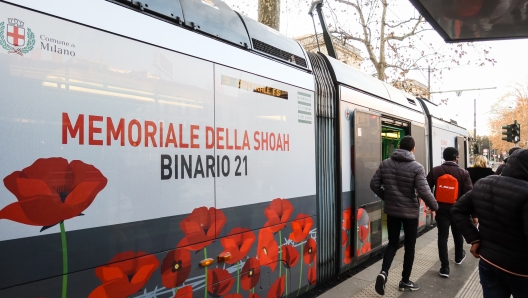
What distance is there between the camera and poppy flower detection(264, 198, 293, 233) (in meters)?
3.46

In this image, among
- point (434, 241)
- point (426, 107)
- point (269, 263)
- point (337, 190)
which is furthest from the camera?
point (426, 107)

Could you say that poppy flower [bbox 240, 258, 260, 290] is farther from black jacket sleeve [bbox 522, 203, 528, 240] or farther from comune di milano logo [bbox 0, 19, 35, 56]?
comune di milano logo [bbox 0, 19, 35, 56]

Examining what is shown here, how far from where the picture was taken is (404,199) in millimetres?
4488

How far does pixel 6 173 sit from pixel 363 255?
15.3ft

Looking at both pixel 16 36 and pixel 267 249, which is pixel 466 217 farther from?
pixel 16 36

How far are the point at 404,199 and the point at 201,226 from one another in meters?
2.75

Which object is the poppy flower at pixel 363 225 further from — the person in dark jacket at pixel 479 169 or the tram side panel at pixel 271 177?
the person in dark jacket at pixel 479 169

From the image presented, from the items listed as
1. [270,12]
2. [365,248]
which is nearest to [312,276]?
[365,248]

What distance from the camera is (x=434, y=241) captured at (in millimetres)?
7316

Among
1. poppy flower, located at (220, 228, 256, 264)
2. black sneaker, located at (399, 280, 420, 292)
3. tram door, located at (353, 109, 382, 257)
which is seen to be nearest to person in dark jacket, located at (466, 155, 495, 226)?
tram door, located at (353, 109, 382, 257)

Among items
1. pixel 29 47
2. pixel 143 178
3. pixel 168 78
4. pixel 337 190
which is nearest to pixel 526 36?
pixel 337 190

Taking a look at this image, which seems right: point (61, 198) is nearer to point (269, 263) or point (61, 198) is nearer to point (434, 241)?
point (269, 263)

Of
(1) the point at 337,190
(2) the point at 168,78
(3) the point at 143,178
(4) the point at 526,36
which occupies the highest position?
(4) the point at 526,36

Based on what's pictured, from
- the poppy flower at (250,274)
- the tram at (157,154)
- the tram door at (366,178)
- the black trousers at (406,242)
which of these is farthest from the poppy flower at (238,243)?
the tram door at (366,178)
